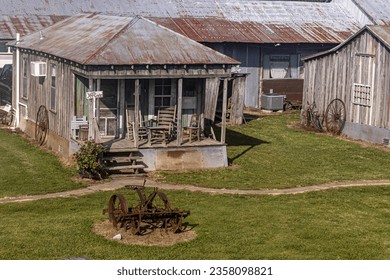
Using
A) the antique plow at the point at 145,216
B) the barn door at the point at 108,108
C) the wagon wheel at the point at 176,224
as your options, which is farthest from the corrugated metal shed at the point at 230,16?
the wagon wheel at the point at 176,224

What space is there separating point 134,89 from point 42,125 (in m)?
5.89

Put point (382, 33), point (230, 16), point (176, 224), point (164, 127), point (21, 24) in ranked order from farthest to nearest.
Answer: point (230, 16) → point (21, 24) → point (382, 33) → point (164, 127) → point (176, 224)

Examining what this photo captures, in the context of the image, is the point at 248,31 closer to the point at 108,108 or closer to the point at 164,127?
the point at 164,127

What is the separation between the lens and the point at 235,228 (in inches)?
805

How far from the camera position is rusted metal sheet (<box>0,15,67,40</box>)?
43188 mm

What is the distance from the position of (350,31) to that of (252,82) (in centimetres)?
828

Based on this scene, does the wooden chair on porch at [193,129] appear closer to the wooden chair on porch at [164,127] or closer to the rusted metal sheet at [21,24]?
the wooden chair on porch at [164,127]

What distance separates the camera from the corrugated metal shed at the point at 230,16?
4612 cm

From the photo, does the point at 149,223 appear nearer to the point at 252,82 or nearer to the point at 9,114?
the point at 9,114

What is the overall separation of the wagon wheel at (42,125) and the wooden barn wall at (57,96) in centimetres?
25

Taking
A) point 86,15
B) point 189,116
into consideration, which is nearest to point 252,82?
point 86,15

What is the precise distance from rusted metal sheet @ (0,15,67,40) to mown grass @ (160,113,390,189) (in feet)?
42.1

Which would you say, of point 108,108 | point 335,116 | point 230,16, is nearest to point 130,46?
point 108,108

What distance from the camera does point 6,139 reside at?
34375 millimetres
